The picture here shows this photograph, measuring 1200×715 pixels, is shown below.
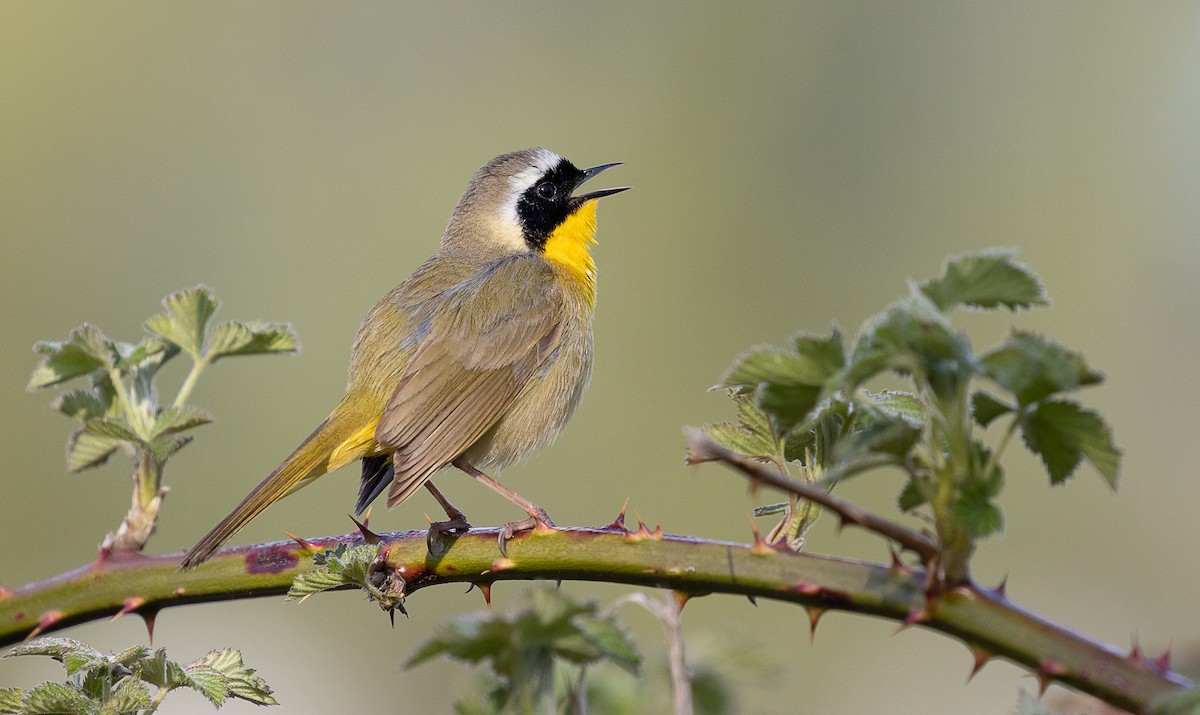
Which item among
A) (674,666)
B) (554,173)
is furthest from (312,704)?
(674,666)

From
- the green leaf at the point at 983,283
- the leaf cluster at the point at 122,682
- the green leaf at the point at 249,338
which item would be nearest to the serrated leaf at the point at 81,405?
the green leaf at the point at 249,338

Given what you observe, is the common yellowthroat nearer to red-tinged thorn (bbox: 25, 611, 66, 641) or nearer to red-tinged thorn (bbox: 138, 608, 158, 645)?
red-tinged thorn (bbox: 138, 608, 158, 645)

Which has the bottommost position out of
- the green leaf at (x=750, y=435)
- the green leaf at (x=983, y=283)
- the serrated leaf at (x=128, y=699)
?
the serrated leaf at (x=128, y=699)

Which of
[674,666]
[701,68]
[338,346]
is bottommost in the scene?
[338,346]

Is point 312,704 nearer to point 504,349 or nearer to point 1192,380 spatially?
point 504,349

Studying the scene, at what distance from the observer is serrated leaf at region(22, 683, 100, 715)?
1.33 metres

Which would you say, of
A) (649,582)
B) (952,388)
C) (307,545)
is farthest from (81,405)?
(952,388)

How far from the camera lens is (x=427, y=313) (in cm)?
385

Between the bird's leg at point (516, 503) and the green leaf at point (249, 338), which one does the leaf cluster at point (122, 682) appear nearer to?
the bird's leg at point (516, 503)

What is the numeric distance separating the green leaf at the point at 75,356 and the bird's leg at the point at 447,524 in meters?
0.60

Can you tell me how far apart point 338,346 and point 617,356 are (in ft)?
5.76

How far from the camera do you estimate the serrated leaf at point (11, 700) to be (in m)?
1.40

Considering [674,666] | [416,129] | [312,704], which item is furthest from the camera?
[416,129]

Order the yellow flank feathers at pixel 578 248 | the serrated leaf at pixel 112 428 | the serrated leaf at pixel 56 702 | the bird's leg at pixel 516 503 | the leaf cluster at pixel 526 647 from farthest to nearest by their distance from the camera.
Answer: the yellow flank feathers at pixel 578 248 < the bird's leg at pixel 516 503 < the serrated leaf at pixel 112 428 < the serrated leaf at pixel 56 702 < the leaf cluster at pixel 526 647
